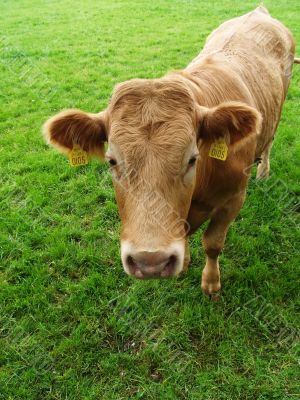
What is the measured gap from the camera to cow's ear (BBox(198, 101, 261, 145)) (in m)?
2.63

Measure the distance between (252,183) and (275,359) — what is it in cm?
252

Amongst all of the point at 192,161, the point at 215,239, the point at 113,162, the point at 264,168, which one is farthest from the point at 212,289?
the point at 264,168

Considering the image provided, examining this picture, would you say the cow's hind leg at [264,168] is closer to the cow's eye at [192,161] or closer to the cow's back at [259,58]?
the cow's back at [259,58]

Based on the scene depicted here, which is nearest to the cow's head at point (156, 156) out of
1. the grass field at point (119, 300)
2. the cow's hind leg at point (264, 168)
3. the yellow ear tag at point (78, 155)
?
the yellow ear tag at point (78, 155)

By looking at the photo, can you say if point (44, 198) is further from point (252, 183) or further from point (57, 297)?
point (252, 183)

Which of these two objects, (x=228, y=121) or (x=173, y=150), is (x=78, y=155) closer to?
(x=173, y=150)

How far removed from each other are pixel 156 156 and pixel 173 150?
0.36 ft

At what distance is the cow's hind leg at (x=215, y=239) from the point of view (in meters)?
3.62

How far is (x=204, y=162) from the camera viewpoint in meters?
3.02

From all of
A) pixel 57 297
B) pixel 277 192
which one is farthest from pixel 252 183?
pixel 57 297

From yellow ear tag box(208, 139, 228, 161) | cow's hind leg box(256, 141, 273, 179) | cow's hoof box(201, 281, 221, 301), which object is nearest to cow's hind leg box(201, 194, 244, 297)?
cow's hoof box(201, 281, 221, 301)

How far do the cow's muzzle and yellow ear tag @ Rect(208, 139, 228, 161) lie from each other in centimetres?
82

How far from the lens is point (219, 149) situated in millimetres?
2812

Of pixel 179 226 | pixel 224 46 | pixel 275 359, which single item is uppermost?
pixel 224 46
